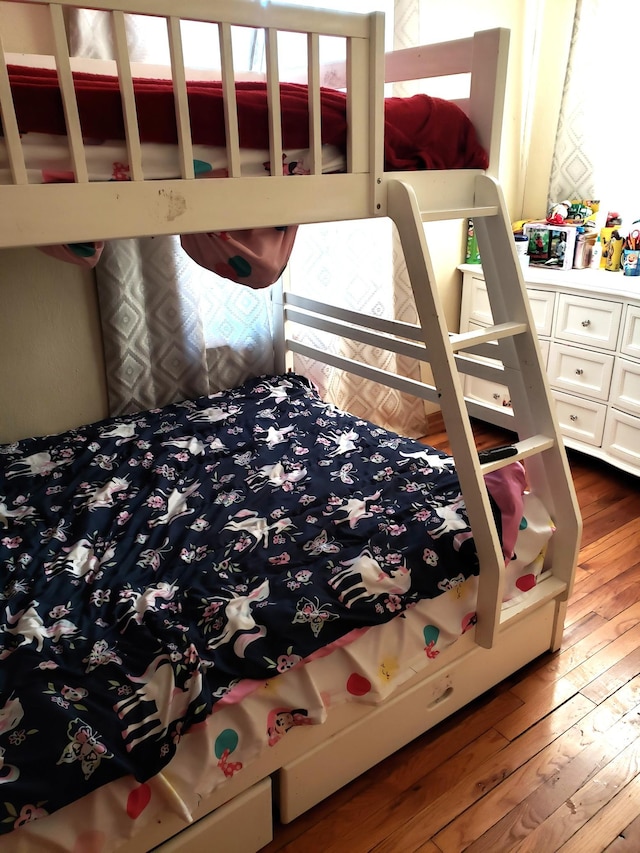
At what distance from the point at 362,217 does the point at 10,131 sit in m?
0.73

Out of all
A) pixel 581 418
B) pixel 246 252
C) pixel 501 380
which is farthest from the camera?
pixel 581 418

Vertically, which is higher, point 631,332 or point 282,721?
point 631,332

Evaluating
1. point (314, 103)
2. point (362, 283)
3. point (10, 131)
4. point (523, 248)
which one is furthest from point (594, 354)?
point (10, 131)

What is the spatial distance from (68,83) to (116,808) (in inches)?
46.5

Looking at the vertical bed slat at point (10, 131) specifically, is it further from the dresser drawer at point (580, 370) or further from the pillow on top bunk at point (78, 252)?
the dresser drawer at point (580, 370)

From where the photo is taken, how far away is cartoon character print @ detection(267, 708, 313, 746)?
126 cm

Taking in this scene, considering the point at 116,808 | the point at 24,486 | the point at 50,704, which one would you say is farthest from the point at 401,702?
the point at 24,486

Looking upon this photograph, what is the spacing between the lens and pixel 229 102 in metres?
1.21

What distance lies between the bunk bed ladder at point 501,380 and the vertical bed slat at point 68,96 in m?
0.68

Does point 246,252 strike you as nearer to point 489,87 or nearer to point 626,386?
point 489,87

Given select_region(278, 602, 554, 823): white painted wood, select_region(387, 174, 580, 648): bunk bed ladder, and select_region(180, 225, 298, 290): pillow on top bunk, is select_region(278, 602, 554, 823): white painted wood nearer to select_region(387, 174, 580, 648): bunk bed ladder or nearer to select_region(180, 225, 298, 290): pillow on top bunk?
select_region(387, 174, 580, 648): bunk bed ladder

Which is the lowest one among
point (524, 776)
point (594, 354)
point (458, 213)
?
point (524, 776)

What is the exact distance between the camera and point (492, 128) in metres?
1.59

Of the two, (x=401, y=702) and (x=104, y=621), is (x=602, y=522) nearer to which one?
(x=401, y=702)
